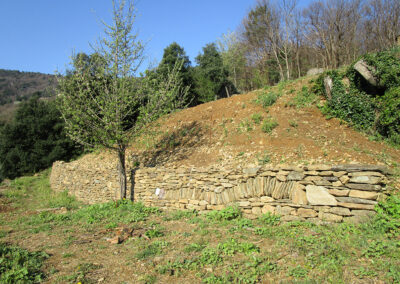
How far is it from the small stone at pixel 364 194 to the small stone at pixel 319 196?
0.39 metres

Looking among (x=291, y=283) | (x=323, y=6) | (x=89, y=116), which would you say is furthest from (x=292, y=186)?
(x=323, y=6)

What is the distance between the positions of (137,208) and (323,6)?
1997 cm

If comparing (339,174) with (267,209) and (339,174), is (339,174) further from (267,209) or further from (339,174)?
(267,209)

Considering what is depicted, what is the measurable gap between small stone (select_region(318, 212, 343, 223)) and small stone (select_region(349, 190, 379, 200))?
539mm

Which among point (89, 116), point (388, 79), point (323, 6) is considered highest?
point (323, 6)

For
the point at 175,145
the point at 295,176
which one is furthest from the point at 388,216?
the point at 175,145

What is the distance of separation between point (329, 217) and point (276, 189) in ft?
4.08

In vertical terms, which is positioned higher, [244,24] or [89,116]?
[244,24]

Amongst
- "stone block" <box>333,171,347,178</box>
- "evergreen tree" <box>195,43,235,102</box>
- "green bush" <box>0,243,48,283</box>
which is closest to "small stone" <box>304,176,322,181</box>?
"stone block" <box>333,171,347,178</box>

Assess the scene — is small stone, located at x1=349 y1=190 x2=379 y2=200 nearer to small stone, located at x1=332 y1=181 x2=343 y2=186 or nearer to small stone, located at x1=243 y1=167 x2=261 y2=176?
small stone, located at x1=332 y1=181 x2=343 y2=186

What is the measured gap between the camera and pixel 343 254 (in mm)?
3889

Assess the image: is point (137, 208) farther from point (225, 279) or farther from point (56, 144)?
point (56, 144)

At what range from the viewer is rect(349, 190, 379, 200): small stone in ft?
16.1

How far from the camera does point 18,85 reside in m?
58.3
